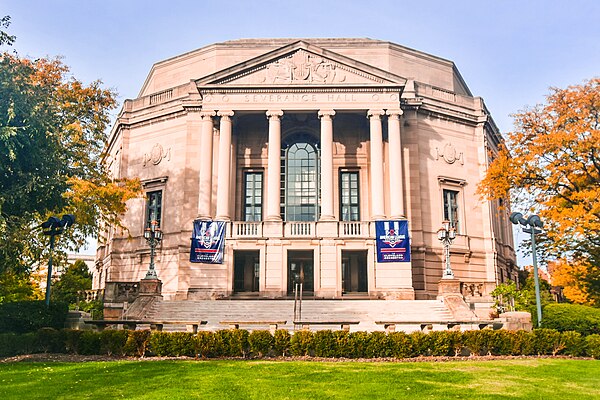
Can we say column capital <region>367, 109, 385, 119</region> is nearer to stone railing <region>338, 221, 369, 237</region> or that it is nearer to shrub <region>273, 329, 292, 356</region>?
stone railing <region>338, 221, 369, 237</region>

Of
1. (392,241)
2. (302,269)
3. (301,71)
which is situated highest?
(301,71)

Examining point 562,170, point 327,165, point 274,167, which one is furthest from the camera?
point 274,167

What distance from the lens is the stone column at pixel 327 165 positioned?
113 feet

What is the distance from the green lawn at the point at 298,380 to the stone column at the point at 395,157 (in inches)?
789

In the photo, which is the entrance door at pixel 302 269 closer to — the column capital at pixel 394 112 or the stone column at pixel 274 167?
the stone column at pixel 274 167

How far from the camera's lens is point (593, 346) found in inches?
696

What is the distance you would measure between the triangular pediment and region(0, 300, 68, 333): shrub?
766 inches

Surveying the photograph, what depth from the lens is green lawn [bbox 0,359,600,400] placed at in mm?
11016

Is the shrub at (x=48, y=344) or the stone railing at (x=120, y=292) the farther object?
the stone railing at (x=120, y=292)

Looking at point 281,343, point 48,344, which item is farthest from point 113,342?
point 281,343

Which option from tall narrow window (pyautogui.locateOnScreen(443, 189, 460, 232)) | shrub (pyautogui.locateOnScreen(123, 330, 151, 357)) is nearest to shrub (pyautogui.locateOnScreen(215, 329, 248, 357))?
shrub (pyautogui.locateOnScreen(123, 330, 151, 357))

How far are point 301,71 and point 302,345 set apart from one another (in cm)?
2319

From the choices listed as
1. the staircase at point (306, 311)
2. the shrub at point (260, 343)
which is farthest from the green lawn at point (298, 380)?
the staircase at point (306, 311)

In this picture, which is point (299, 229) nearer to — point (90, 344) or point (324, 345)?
point (324, 345)
